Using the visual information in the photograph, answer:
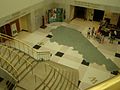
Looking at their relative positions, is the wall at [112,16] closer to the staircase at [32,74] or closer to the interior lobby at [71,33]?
the interior lobby at [71,33]

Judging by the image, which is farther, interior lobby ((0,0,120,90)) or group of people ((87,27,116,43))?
group of people ((87,27,116,43))

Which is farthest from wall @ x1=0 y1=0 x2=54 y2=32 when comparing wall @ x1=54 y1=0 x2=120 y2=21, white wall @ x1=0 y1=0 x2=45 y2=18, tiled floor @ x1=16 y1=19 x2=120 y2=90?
wall @ x1=54 y1=0 x2=120 y2=21

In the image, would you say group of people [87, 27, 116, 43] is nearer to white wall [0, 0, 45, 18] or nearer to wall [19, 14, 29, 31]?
wall [19, 14, 29, 31]

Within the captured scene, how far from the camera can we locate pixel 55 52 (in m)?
10.6

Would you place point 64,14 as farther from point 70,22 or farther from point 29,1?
point 29,1

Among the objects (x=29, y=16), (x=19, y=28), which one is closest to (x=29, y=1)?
(x=29, y=16)

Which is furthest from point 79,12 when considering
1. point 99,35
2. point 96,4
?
point 99,35

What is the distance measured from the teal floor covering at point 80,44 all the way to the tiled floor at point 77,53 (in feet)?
1.08

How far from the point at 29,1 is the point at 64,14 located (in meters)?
4.48

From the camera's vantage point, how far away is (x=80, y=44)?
38.5 feet

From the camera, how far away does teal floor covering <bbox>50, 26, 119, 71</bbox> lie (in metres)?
9.99

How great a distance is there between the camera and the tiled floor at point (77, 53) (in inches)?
343

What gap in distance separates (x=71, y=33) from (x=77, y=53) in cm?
309

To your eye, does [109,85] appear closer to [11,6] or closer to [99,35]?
[11,6]
